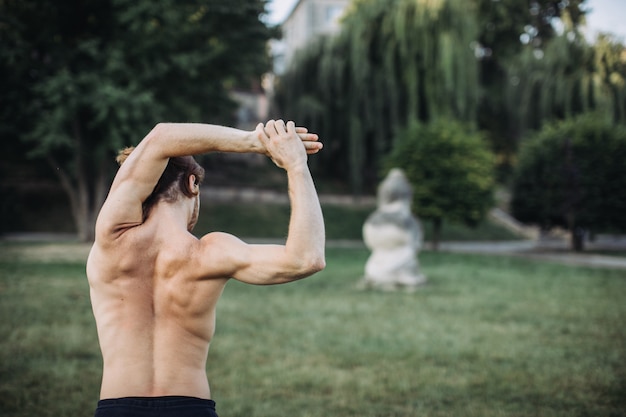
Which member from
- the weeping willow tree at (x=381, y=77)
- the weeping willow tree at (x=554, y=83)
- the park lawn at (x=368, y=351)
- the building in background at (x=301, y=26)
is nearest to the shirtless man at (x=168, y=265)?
the park lawn at (x=368, y=351)

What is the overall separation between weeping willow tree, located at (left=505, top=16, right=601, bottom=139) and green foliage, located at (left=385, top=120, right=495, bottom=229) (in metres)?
6.69

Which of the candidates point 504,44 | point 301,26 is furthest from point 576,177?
point 301,26

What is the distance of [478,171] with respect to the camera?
2288cm

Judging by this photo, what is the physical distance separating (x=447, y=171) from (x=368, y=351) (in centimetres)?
1704

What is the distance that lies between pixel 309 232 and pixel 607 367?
17.2 ft

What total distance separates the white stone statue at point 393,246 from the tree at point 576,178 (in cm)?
1123

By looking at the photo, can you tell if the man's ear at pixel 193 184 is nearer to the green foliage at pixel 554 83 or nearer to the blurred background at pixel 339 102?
the blurred background at pixel 339 102

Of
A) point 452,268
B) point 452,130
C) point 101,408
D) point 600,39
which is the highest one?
point 600,39

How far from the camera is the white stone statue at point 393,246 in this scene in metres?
12.0

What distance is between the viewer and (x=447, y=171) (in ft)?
74.7

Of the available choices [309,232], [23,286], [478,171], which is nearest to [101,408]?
[309,232]

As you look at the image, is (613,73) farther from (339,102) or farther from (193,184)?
(193,184)

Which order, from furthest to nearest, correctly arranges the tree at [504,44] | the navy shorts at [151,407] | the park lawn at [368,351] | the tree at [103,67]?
the tree at [504,44] < the tree at [103,67] < the park lawn at [368,351] < the navy shorts at [151,407]

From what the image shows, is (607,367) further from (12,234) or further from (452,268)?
(12,234)
